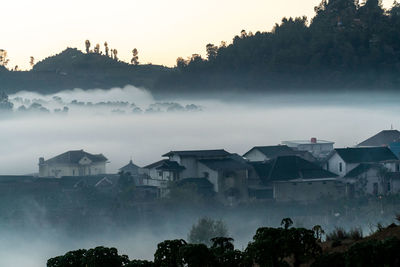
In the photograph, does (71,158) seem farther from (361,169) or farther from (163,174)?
(361,169)

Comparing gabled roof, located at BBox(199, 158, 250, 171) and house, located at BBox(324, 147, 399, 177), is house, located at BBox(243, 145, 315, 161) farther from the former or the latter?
gabled roof, located at BBox(199, 158, 250, 171)

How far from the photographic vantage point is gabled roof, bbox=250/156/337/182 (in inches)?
2886

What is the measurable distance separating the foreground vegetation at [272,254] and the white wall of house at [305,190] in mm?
46972

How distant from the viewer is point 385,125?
15025 cm

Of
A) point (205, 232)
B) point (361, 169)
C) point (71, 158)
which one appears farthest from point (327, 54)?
point (205, 232)

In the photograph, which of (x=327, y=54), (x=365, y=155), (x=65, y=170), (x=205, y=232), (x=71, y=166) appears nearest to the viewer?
(x=205, y=232)

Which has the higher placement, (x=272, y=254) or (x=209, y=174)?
(x=209, y=174)

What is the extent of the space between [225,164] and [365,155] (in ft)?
37.8

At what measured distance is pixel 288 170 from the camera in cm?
7412

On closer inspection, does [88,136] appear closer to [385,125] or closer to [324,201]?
[385,125]

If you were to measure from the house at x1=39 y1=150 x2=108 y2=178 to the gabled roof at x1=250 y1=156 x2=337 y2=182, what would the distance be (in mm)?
22136

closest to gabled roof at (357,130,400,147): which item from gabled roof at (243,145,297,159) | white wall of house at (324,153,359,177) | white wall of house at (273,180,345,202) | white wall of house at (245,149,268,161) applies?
gabled roof at (243,145,297,159)

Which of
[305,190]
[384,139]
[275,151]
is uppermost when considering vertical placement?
[384,139]

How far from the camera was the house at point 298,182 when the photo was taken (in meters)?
72.2
